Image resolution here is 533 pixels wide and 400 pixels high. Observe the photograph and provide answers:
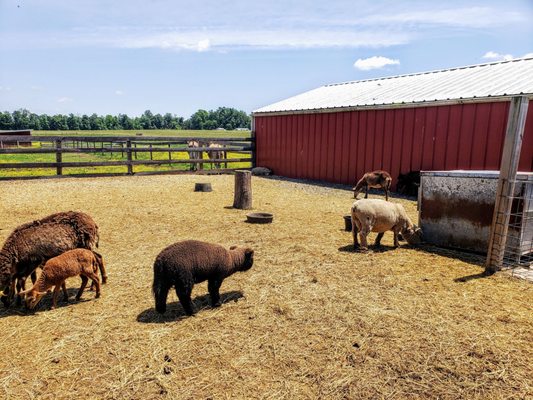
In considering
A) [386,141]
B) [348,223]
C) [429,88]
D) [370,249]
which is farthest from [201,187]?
[429,88]

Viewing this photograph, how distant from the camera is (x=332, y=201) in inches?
519

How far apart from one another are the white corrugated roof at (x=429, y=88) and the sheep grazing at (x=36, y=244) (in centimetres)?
1231

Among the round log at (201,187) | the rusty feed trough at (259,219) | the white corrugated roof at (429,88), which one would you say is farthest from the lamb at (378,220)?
the round log at (201,187)

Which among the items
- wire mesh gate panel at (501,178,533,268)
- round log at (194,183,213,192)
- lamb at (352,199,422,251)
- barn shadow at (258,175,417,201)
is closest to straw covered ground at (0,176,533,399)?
lamb at (352,199,422,251)

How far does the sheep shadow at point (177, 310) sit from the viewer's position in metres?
4.62

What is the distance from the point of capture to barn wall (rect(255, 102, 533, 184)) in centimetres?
1266

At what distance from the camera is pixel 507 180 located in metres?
6.11

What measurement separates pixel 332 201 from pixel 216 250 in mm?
8746

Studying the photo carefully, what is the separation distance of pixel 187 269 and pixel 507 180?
5.01 m

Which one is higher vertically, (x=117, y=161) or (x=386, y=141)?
(x=386, y=141)

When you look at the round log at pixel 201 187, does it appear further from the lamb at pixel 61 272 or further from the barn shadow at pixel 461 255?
the lamb at pixel 61 272

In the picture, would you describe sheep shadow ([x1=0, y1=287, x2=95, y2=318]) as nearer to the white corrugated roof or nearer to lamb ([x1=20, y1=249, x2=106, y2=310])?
lamb ([x1=20, y1=249, x2=106, y2=310])

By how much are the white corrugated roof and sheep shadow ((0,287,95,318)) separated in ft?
41.2

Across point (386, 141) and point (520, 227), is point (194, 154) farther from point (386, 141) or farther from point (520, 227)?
point (520, 227)
